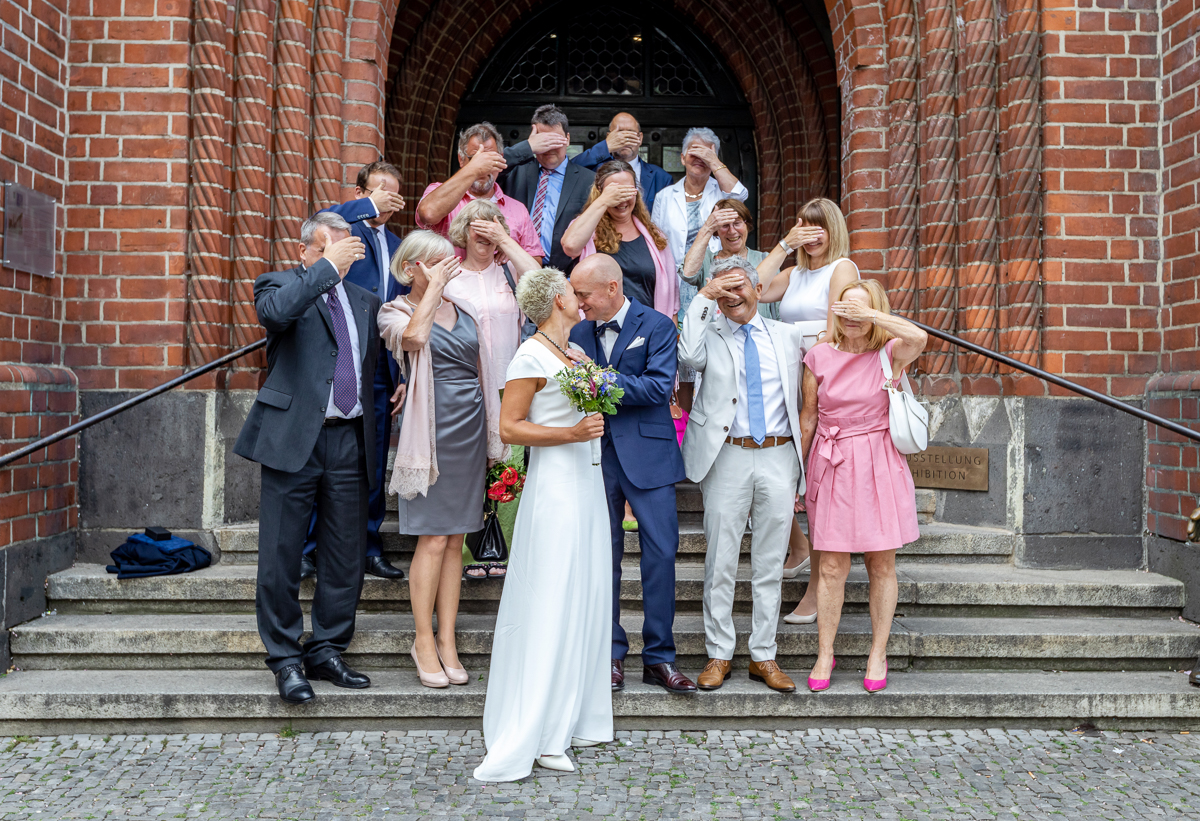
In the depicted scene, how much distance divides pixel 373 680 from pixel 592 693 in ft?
3.65

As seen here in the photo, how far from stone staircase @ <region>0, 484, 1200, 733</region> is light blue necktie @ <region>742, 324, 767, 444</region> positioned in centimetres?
105

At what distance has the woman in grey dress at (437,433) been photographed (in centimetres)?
451

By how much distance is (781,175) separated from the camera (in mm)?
9836

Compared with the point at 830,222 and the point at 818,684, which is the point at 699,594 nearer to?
the point at 818,684

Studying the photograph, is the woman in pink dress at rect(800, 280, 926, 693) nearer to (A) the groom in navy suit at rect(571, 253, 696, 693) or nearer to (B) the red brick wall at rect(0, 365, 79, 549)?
(A) the groom in navy suit at rect(571, 253, 696, 693)

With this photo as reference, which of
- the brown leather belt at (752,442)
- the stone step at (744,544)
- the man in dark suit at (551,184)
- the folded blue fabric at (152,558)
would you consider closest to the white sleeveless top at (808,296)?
the brown leather belt at (752,442)

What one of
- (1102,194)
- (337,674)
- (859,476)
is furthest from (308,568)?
(1102,194)

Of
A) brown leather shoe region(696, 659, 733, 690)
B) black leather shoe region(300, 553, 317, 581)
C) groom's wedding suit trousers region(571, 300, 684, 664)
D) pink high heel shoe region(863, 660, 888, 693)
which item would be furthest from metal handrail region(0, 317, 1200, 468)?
brown leather shoe region(696, 659, 733, 690)

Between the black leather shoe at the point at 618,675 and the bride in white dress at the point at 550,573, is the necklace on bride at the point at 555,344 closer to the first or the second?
the bride in white dress at the point at 550,573

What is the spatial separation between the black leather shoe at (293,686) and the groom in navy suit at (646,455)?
1.37 metres

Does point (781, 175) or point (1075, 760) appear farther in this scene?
point (781, 175)

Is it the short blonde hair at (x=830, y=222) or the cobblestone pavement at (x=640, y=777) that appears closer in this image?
the cobblestone pavement at (x=640, y=777)

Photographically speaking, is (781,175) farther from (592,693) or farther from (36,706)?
(36,706)

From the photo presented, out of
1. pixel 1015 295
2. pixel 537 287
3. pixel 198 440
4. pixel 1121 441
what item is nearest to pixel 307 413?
pixel 537 287
